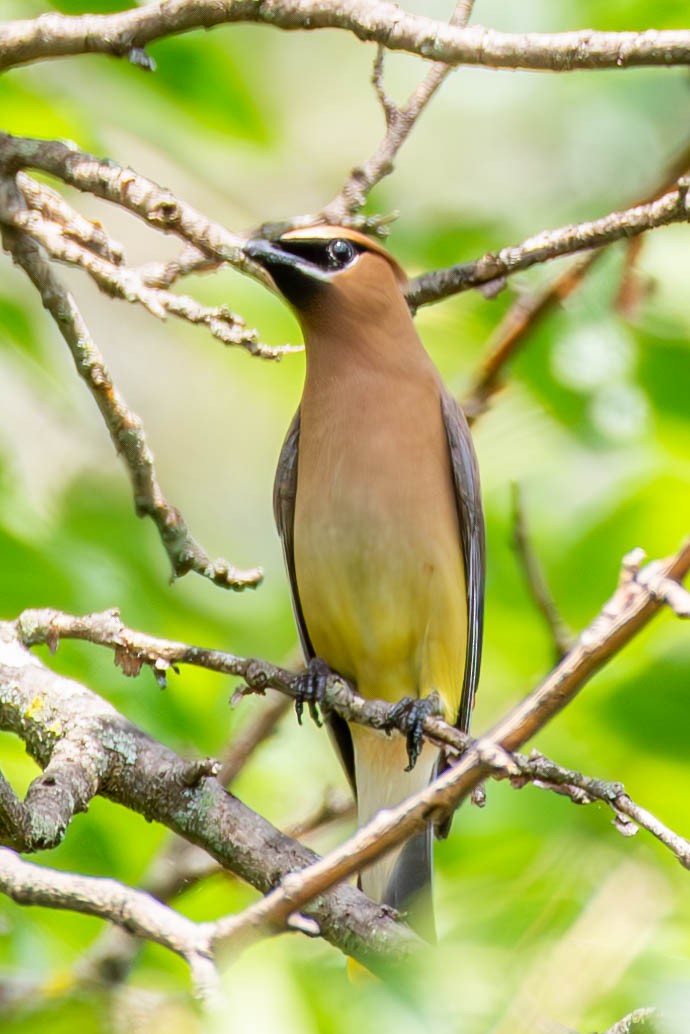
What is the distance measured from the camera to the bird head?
14.9 feet

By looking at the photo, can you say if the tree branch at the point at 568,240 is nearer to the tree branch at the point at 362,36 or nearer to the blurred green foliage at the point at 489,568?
the tree branch at the point at 362,36

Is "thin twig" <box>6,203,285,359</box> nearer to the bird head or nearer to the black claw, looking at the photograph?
the black claw

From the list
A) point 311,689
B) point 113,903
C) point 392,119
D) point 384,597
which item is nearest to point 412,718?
point 311,689

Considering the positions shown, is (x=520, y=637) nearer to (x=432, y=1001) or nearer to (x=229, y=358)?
(x=229, y=358)

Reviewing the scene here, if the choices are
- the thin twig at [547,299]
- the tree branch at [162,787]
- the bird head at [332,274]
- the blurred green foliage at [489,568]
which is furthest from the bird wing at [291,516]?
the tree branch at [162,787]

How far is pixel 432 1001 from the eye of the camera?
1603 mm

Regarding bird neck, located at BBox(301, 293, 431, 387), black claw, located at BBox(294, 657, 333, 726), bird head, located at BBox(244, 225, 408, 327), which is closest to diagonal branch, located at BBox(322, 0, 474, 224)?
bird head, located at BBox(244, 225, 408, 327)

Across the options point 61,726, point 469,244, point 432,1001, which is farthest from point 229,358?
point 432,1001

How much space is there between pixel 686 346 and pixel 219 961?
288cm

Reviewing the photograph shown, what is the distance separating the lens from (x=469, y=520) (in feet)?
16.1

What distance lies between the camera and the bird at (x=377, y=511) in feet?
15.3

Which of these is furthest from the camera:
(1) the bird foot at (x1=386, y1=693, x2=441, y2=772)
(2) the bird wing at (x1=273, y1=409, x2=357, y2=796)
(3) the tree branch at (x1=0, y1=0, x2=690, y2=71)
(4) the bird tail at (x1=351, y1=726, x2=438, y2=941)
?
(2) the bird wing at (x1=273, y1=409, x2=357, y2=796)

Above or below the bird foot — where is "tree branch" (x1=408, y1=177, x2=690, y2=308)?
above

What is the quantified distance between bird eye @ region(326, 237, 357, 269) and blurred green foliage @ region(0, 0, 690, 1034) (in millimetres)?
267
